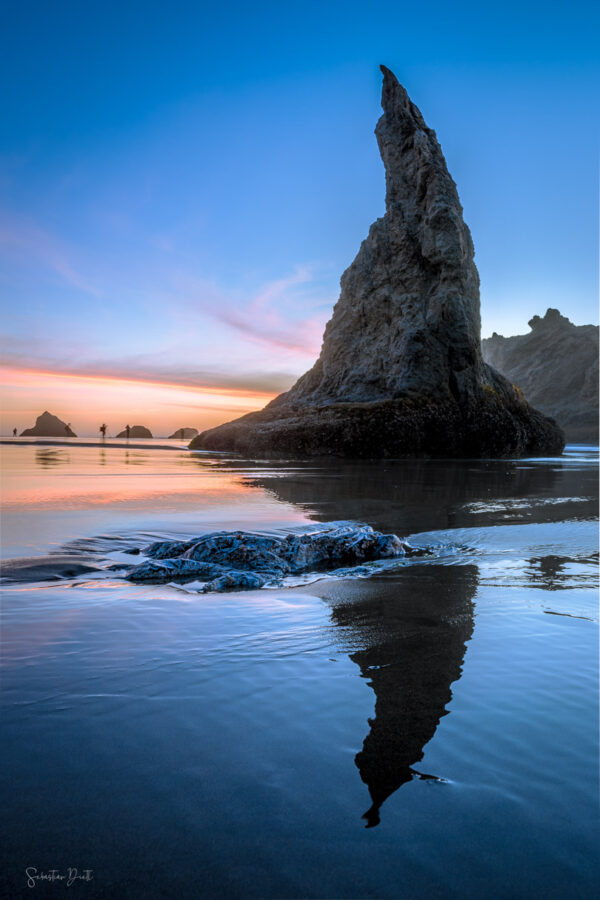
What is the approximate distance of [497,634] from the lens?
3438mm

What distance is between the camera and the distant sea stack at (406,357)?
32.5 metres

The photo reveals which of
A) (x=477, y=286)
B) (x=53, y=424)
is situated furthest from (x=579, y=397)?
(x=53, y=424)

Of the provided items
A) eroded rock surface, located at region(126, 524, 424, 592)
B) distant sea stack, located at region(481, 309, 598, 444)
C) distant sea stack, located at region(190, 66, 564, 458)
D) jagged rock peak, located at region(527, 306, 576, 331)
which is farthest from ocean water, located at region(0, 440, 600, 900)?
jagged rock peak, located at region(527, 306, 576, 331)

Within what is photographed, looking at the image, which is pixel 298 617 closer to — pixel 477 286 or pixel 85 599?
pixel 85 599

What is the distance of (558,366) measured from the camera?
13988 cm

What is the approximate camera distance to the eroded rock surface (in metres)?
5.02

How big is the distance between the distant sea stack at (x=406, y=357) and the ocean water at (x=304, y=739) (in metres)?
27.0

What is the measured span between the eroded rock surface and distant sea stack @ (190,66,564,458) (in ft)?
80.8
